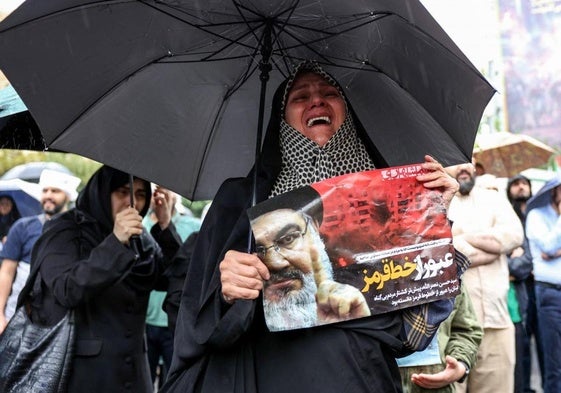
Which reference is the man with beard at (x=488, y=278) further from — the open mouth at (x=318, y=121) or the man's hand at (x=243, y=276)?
the man's hand at (x=243, y=276)

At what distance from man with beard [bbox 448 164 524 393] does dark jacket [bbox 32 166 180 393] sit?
2.68 metres

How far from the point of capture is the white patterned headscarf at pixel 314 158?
3496 mm

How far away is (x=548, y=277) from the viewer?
9125mm

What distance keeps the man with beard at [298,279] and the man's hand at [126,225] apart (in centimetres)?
212

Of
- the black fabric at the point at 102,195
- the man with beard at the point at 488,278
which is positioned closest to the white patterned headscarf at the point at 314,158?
the black fabric at the point at 102,195

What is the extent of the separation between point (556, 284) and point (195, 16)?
6.27 m

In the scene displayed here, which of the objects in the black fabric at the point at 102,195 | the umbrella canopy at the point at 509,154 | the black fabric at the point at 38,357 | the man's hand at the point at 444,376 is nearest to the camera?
the man's hand at the point at 444,376

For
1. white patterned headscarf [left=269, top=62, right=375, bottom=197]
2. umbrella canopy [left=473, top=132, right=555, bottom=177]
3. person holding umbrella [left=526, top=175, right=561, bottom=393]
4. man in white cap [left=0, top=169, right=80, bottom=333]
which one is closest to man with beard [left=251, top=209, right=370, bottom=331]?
white patterned headscarf [left=269, top=62, right=375, bottom=197]

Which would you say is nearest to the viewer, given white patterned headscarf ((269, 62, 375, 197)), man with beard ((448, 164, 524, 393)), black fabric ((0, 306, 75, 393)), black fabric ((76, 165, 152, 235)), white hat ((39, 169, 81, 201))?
white patterned headscarf ((269, 62, 375, 197))

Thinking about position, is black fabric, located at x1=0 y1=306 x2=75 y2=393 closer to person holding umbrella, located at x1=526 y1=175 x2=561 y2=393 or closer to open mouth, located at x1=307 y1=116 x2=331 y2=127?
open mouth, located at x1=307 y1=116 x2=331 y2=127

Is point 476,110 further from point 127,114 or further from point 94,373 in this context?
point 94,373

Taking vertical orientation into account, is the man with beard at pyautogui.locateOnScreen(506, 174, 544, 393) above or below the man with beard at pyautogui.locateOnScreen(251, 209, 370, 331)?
A: below

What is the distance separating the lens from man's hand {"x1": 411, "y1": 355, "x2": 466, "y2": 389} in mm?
4605

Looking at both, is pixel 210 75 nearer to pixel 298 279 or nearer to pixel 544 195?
pixel 298 279
